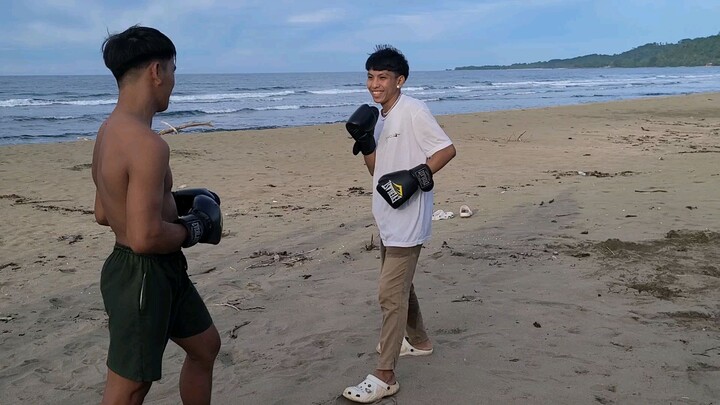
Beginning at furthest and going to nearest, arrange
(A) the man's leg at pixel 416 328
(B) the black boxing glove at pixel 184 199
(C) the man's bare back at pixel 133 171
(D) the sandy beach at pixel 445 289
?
(A) the man's leg at pixel 416 328 < (D) the sandy beach at pixel 445 289 < (B) the black boxing glove at pixel 184 199 < (C) the man's bare back at pixel 133 171

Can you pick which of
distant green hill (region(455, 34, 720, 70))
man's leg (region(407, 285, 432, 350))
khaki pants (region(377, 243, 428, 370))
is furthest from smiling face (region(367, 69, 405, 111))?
distant green hill (region(455, 34, 720, 70))

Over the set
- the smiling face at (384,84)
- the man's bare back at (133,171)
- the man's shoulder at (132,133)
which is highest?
the smiling face at (384,84)

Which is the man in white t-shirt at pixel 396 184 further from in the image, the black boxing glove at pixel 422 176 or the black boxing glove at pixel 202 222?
the black boxing glove at pixel 202 222

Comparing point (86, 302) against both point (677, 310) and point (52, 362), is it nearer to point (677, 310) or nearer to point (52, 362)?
point (52, 362)

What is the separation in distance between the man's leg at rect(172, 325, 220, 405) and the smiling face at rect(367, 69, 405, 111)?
1500 mm

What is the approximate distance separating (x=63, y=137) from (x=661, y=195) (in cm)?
1750

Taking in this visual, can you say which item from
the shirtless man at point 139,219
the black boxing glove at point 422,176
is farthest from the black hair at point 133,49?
the black boxing glove at point 422,176

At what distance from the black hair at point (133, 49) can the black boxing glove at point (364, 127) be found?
1253 millimetres

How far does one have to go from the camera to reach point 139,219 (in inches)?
86.8

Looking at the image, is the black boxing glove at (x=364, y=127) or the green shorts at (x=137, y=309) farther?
the black boxing glove at (x=364, y=127)

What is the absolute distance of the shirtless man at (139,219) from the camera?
86.8 inches

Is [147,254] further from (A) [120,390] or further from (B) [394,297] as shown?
(B) [394,297]

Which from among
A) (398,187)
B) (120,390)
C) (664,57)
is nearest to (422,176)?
(398,187)

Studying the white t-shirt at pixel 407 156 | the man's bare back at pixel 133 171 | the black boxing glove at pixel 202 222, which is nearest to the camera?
the man's bare back at pixel 133 171
